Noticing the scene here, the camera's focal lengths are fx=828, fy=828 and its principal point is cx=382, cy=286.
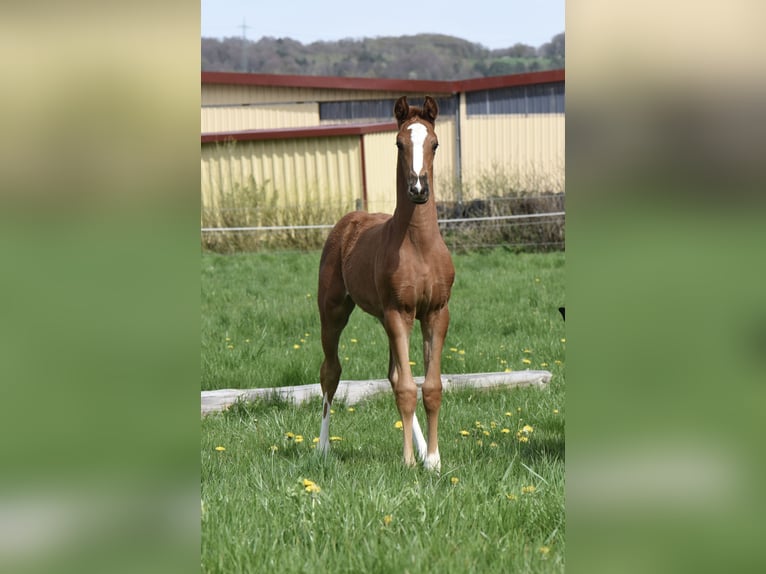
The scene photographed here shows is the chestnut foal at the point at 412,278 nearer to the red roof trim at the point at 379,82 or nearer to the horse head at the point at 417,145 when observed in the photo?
the horse head at the point at 417,145

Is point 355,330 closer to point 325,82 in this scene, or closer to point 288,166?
point 288,166

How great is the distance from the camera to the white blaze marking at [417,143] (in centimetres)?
446

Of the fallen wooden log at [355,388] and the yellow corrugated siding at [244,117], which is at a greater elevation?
A: the yellow corrugated siding at [244,117]

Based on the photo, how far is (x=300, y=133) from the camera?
891 inches

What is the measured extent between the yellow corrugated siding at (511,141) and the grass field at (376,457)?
1526 centimetres

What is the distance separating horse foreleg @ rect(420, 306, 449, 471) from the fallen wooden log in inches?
75.2

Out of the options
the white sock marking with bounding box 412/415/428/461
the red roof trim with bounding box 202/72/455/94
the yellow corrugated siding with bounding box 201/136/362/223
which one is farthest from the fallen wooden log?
the red roof trim with bounding box 202/72/455/94

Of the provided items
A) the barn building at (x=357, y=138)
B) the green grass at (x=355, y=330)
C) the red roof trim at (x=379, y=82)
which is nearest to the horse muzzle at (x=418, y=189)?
the green grass at (x=355, y=330)
